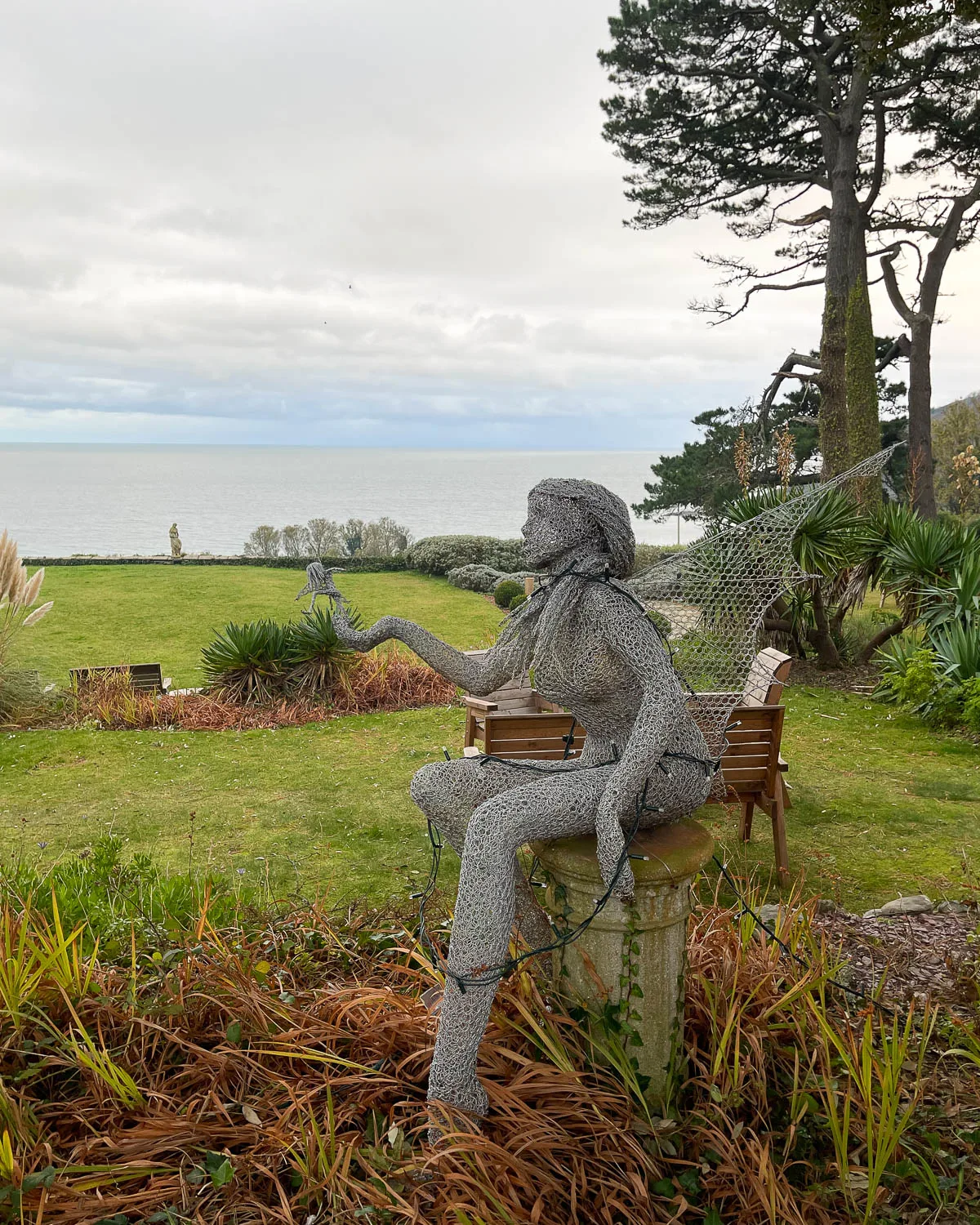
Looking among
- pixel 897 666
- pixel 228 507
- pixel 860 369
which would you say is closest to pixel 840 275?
pixel 860 369

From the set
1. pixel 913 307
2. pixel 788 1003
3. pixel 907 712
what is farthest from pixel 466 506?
pixel 788 1003

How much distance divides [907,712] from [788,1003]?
18.7ft

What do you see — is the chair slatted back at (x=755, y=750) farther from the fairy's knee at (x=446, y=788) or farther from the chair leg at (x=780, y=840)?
the fairy's knee at (x=446, y=788)

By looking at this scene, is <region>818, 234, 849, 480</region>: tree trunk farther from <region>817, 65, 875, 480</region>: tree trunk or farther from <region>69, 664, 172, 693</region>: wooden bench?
<region>69, 664, 172, 693</region>: wooden bench

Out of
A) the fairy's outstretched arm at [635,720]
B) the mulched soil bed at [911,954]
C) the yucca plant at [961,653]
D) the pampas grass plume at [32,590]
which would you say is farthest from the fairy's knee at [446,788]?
the yucca plant at [961,653]

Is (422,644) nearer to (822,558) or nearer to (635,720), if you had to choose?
(635,720)

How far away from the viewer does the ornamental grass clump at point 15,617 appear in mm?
7039

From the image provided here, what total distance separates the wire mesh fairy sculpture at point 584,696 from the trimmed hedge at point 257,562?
17659mm

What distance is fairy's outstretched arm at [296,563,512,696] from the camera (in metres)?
2.66

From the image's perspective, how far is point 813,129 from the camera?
50.4 feet

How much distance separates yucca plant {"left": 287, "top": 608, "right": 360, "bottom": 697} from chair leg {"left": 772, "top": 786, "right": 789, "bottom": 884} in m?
5.20

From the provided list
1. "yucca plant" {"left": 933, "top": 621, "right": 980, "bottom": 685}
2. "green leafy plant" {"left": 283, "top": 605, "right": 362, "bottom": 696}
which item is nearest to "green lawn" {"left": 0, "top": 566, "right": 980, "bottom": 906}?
"yucca plant" {"left": 933, "top": 621, "right": 980, "bottom": 685}

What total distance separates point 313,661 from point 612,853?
22.8ft

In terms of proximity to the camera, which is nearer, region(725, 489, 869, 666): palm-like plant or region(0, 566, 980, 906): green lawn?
region(0, 566, 980, 906): green lawn
